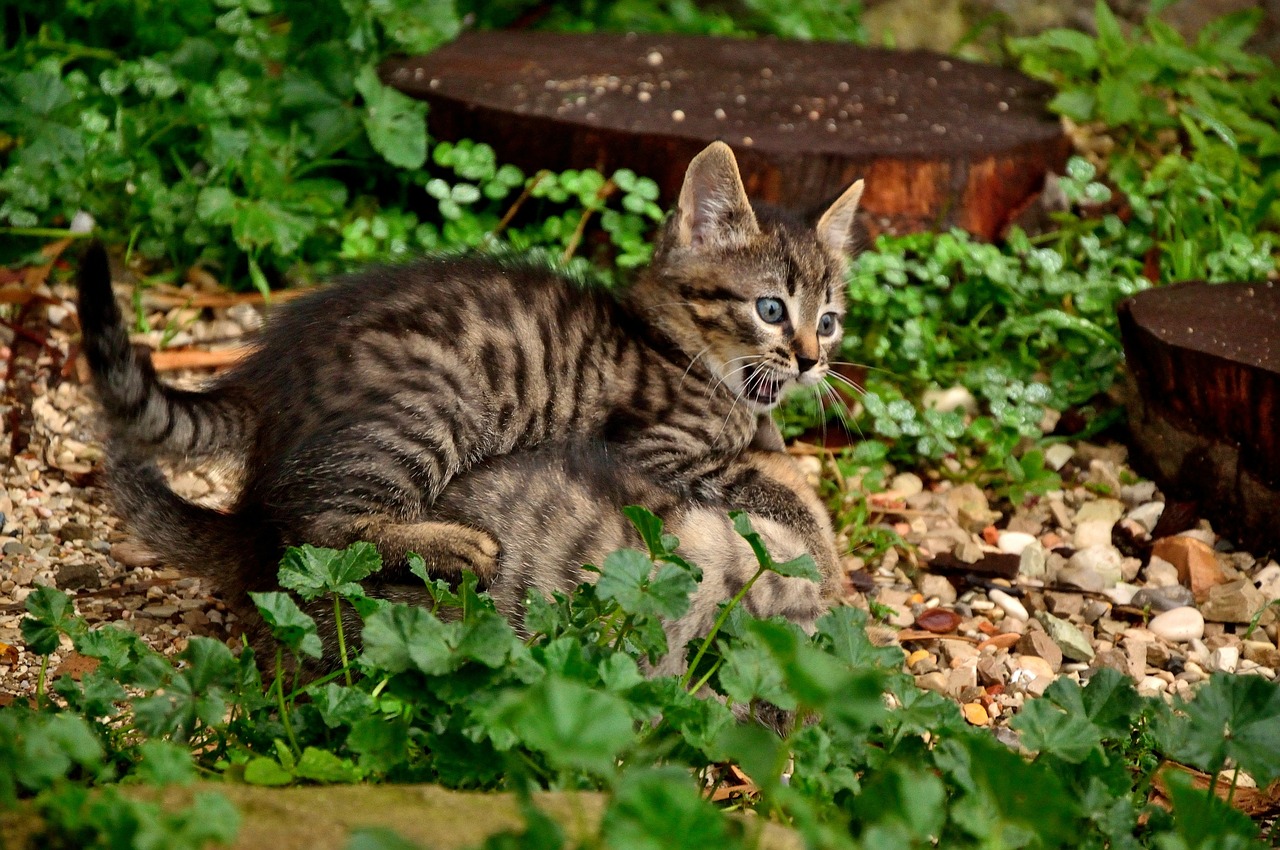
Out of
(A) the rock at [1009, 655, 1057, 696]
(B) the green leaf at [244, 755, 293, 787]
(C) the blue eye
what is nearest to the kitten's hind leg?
(B) the green leaf at [244, 755, 293, 787]

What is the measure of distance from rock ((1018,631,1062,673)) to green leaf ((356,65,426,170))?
245 centimetres

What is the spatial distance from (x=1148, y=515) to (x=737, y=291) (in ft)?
4.63

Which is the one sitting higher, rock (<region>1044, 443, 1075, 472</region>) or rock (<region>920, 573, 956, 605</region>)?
rock (<region>1044, 443, 1075, 472</region>)

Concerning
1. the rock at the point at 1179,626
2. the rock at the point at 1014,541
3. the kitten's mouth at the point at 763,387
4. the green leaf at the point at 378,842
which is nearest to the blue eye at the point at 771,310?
the kitten's mouth at the point at 763,387

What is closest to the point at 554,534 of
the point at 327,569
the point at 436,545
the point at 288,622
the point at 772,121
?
the point at 436,545

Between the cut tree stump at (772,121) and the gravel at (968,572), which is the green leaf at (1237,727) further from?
the cut tree stump at (772,121)

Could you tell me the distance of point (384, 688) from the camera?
2518 millimetres

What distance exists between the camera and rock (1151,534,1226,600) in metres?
3.62

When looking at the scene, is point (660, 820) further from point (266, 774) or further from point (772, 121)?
point (772, 121)

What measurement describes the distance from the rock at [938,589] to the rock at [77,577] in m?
2.17

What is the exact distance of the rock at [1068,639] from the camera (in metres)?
3.37

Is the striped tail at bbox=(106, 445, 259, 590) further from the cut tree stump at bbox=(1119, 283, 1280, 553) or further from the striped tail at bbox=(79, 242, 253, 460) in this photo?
the cut tree stump at bbox=(1119, 283, 1280, 553)

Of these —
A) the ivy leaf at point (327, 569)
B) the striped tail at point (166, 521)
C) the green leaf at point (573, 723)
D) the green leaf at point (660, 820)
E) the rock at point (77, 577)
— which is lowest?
the rock at point (77, 577)

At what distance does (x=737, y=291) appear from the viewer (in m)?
3.57
